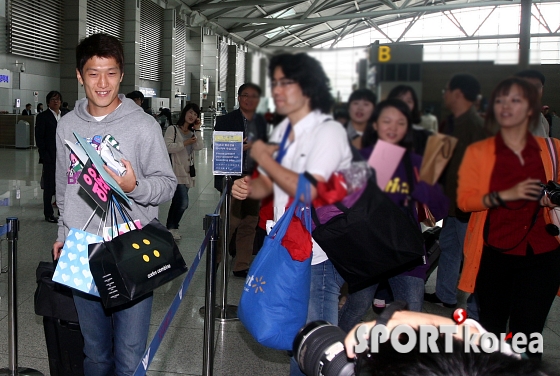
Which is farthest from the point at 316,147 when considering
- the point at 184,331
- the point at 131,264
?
the point at 184,331

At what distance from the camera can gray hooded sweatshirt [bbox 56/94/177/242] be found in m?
2.01

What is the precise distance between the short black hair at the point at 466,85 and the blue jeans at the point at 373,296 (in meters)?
1.23

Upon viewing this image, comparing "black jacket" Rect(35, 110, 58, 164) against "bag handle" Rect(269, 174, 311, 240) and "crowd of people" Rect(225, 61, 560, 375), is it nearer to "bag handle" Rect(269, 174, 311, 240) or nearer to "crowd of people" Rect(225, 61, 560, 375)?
"bag handle" Rect(269, 174, 311, 240)

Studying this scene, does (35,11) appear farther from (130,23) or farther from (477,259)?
(477,259)

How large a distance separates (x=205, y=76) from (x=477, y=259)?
0.64 metres

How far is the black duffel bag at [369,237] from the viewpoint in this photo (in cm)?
77

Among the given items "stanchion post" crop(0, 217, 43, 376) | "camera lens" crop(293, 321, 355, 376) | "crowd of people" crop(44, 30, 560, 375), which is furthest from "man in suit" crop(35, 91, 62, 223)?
"camera lens" crop(293, 321, 355, 376)

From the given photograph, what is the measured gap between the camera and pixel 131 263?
1869 mm

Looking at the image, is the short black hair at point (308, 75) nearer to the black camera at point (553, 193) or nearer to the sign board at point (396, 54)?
the sign board at point (396, 54)

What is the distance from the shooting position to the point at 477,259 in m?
1.15

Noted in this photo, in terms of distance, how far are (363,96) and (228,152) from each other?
465mm

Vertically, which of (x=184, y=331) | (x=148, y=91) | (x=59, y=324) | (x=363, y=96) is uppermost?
(x=148, y=91)

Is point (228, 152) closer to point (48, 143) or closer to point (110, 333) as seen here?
point (110, 333)

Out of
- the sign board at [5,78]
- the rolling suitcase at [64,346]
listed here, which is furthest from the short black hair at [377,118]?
the sign board at [5,78]
